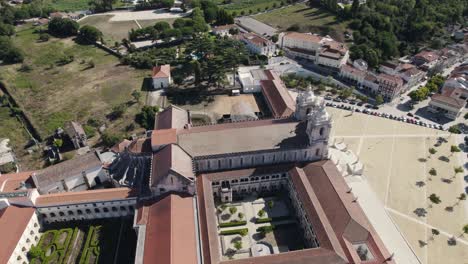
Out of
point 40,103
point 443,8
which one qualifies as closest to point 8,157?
point 40,103

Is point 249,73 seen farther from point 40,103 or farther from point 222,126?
point 40,103

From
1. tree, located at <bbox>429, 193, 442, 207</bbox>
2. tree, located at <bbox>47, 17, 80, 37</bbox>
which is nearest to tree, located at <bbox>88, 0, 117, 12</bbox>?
tree, located at <bbox>47, 17, 80, 37</bbox>

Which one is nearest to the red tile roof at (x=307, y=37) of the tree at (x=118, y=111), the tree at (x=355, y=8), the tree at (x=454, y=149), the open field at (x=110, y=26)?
the tree at (x=355, y=8)

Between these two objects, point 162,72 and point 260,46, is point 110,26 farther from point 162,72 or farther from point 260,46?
point 260,46

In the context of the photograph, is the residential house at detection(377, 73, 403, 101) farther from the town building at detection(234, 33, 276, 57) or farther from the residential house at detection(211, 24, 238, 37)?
the residential house at detection(211, 24, 238, 37)

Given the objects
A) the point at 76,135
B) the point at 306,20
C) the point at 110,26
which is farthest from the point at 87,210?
the point at 306,20

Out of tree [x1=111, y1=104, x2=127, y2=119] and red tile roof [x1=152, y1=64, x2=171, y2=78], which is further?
red tile roof [x1=152, y1=64, x2=171, y2=78]
